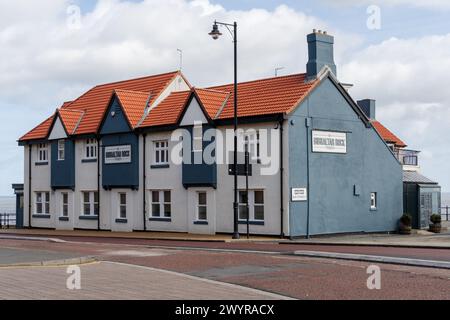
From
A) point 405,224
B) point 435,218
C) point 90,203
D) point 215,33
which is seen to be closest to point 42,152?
point 90,203

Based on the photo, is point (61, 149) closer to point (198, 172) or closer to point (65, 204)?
point (65, 204)

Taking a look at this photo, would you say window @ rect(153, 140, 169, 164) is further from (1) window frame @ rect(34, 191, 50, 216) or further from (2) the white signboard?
(1) window frame @ rect(34, 191, 50, 216)

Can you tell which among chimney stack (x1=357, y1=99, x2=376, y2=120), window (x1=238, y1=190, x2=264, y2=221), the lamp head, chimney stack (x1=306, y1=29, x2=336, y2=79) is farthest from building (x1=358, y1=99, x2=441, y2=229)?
the lamp head

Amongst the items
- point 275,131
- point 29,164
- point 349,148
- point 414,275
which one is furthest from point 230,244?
point 29,164

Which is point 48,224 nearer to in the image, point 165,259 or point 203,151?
point 203,151

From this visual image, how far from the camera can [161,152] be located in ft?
125

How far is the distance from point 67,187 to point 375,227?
18618mm

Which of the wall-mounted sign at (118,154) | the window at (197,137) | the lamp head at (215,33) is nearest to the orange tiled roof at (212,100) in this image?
the window at (197,137)

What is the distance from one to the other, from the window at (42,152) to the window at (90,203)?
4.98m

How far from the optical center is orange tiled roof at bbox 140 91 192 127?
37.3 metres

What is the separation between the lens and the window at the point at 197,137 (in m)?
35.2

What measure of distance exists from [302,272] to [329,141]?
18.6 m

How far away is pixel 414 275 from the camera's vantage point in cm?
1544

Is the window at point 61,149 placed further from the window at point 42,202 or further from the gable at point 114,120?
the gable at point 114,120
